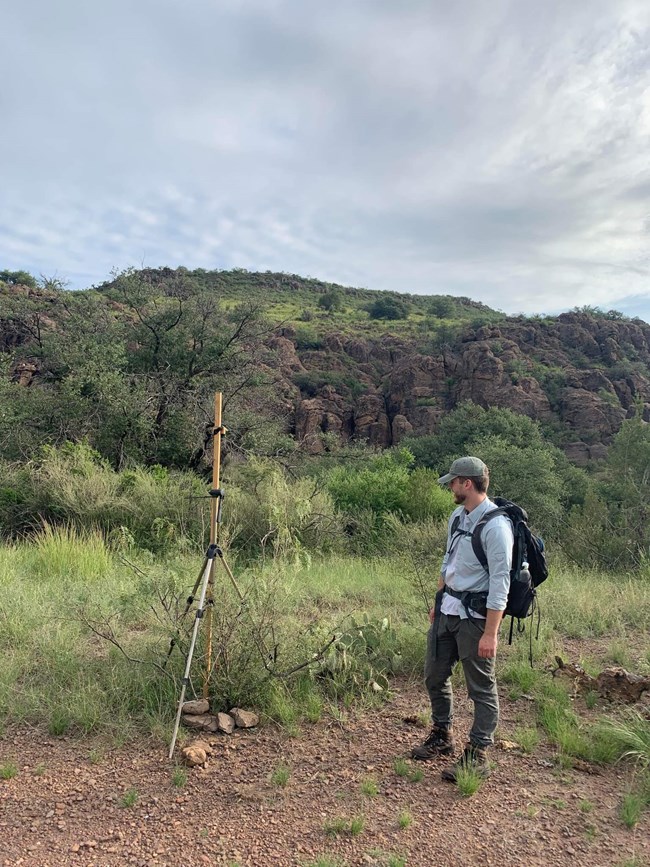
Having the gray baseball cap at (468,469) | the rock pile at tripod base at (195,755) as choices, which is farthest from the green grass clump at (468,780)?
the gray baseball cap at (468,469)

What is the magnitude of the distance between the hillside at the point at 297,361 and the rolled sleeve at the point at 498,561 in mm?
11018

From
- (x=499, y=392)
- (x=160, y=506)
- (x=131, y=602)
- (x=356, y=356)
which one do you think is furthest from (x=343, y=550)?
(x=356, y=356)

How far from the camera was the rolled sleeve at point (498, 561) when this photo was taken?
112 inches

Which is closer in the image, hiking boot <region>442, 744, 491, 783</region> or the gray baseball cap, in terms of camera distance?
hiking boot <region>442, 744, 491, 783</region>

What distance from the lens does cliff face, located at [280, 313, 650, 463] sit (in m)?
46.6

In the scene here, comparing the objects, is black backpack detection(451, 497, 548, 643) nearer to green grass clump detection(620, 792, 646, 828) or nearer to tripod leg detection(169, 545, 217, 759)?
green grass clump detection(620, 792, 646, 828)

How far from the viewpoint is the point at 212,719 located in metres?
3.45

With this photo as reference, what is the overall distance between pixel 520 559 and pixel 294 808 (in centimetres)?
176

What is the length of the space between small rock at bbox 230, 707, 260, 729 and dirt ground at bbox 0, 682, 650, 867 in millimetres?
55

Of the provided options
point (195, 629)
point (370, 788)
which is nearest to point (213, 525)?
point (195, 629)

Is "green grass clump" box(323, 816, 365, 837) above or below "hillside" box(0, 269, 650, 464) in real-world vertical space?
below

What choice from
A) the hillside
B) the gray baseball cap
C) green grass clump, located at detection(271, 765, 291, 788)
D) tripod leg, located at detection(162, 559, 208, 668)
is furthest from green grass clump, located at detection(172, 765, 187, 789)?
the hillside

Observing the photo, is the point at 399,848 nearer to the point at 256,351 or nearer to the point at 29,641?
the point at 29,641

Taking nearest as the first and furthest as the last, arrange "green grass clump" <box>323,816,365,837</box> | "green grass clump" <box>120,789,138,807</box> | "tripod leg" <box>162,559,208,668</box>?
"green grass clump" <box>323,816,365,837</box>, "green grass clump" <box>120,789,138,807</box>, "tripod leg" <box>162,559,208,668</box>
